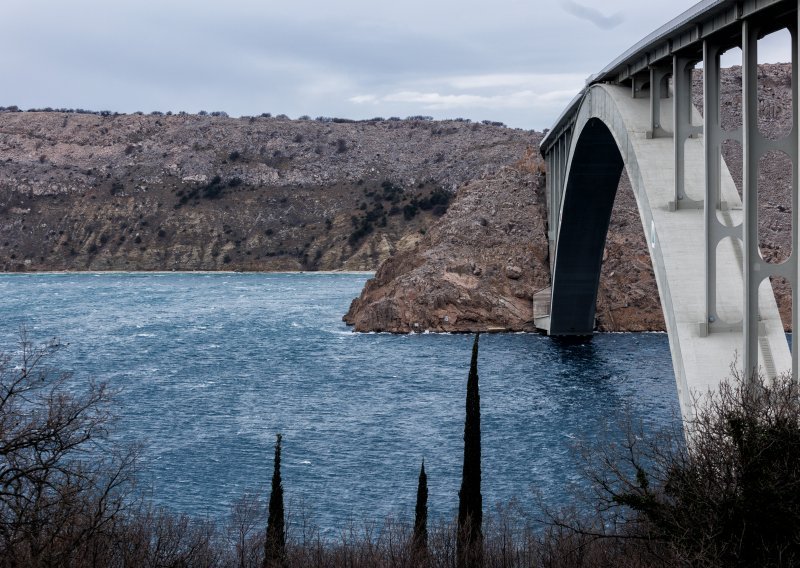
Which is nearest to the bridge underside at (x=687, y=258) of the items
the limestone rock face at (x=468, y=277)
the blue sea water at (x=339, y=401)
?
the blue sea water at (x=339, y=401)

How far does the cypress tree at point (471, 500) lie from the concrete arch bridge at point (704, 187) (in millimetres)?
4734

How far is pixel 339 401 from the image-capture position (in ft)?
151

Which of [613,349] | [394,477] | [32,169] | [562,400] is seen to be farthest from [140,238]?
[394,477]

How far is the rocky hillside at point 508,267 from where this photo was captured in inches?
Answer: 2783

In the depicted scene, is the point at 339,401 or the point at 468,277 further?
the point at 468,277

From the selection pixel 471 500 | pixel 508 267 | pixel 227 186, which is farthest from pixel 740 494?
pixel 227 186

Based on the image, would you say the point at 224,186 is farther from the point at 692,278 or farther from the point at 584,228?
the point at 692,278

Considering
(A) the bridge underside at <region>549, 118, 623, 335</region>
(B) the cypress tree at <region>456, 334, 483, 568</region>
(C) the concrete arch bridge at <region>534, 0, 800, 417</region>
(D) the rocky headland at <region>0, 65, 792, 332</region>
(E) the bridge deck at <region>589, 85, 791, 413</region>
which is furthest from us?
(D) the rocky headland at <region>0, 65, 792, 332</region>

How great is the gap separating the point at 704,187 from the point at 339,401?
26.9m

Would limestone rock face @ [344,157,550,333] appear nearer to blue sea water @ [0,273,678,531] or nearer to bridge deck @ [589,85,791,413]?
blue sea water @ [0,273,678,531]

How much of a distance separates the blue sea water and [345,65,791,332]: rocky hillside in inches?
103

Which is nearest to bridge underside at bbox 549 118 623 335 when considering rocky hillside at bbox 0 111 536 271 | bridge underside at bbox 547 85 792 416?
bridge underside at bbox 547 85 792 416

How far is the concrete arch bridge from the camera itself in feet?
60.2

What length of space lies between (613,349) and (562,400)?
16832 millimetres
